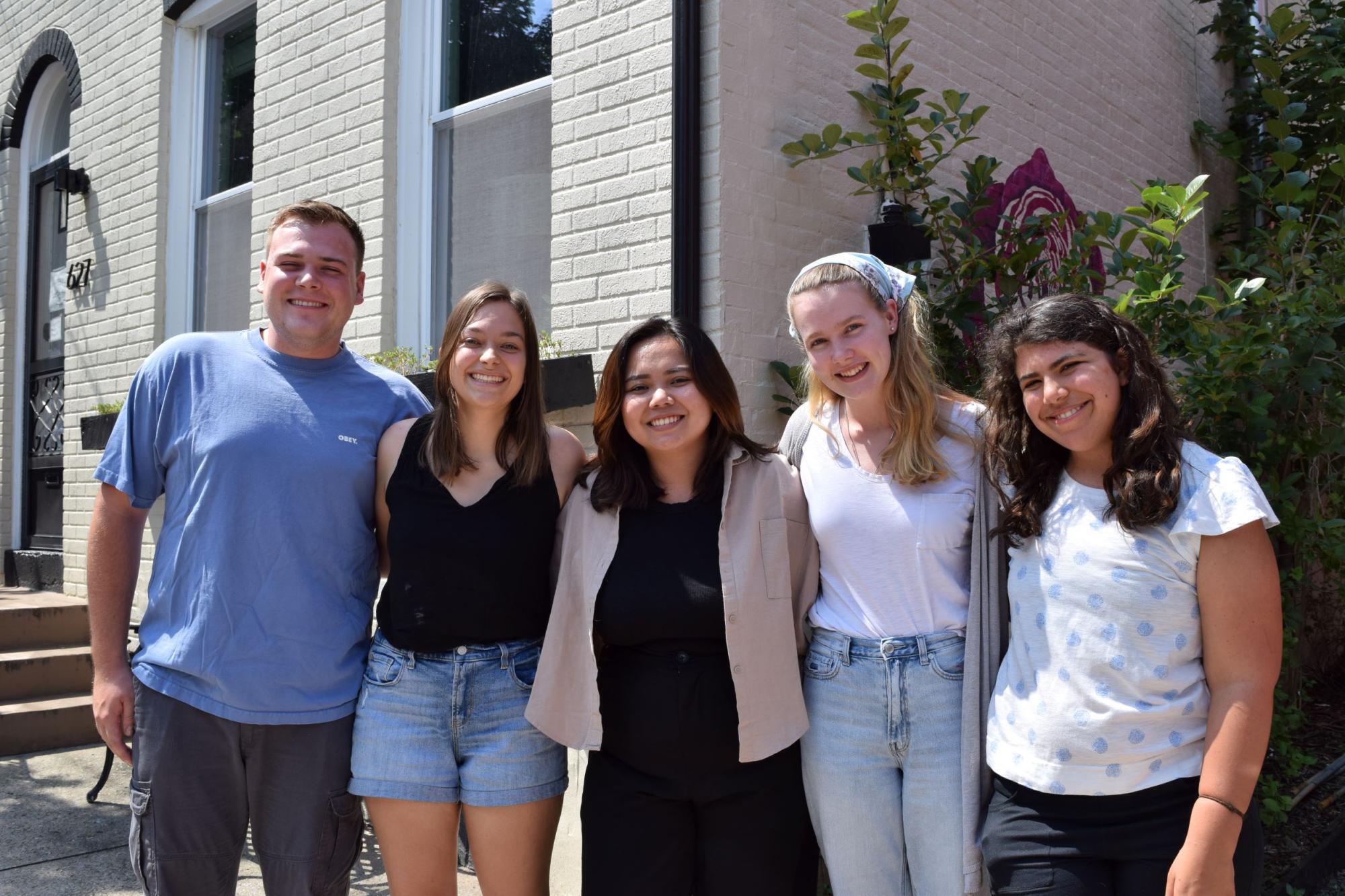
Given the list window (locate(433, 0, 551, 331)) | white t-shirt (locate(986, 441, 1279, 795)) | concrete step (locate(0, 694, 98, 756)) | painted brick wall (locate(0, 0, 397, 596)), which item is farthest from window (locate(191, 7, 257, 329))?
white t-shirt (locate(986, 441, 1279, 795))

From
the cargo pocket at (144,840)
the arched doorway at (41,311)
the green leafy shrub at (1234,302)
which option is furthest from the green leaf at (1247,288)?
the arched doorway at (41,311)

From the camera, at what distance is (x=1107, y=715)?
2.02 metres

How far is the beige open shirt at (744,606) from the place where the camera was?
7.73ft

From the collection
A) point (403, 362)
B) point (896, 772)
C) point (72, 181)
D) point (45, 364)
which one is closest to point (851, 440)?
point (896, 772)

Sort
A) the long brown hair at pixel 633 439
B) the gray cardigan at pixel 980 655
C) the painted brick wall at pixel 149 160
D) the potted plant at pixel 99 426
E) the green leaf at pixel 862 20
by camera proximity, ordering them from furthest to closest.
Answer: the potted plant at pixel 99 426, the painted brick wall at pixel 149 160, the green leaf at pixel 862 20, the long brown hair at pixel 633 439, the gray cardigan at pixel 980 655

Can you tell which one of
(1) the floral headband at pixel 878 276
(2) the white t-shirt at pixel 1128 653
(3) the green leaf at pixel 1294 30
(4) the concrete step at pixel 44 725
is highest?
(3) the green leaf at pixel 1294 30

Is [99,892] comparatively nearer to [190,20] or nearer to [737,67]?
[737,67]

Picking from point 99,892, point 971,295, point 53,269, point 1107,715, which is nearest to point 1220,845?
point 1107,715

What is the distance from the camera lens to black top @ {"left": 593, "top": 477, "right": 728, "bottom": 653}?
2.41 metres

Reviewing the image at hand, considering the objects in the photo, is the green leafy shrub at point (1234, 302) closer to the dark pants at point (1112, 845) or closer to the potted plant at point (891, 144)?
the potted plant at point (891, 144)

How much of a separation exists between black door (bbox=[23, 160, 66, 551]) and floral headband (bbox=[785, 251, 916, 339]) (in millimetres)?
6754

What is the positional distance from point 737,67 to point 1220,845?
295 cm

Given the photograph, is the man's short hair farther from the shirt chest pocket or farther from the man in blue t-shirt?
the shirt chest pocket

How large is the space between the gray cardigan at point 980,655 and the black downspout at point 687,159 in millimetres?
1592
